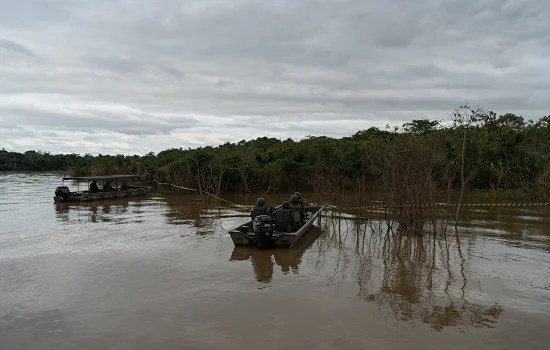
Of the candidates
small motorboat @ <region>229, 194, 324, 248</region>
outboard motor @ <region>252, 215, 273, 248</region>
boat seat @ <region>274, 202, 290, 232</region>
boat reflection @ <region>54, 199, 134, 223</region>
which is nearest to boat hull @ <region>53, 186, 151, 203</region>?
boat reflection @ <region>54, 199, 134, 223</region>

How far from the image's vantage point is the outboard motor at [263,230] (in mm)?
10070

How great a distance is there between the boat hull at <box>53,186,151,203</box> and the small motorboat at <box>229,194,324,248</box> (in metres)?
14.5

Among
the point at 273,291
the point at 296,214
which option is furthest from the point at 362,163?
the point at 273,291

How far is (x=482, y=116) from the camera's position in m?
24.4

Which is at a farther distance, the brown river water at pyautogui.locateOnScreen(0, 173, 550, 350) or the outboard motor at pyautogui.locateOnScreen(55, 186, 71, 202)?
the outboard motor at pyautogui.locateOnScreen(55, 186, 71, 202)

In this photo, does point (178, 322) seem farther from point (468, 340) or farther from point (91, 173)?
point (91, 173)

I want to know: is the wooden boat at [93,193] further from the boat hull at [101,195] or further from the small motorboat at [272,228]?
the small motorboat at [272,228]

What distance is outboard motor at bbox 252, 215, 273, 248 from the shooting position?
10070mm

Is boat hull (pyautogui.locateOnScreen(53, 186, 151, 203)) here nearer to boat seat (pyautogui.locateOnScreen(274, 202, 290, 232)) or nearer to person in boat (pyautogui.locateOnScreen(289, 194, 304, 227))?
person in boat (pyautogui.locateOnScreen(289, 194, 304, 227))

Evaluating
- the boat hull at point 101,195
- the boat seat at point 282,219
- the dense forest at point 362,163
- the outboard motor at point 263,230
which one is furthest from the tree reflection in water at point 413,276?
the boat hull at point 101,195

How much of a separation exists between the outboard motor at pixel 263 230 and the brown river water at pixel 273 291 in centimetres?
36

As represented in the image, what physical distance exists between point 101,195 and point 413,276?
66.1ft

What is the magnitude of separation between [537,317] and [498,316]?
56cm

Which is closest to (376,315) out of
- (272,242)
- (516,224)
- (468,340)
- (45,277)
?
(468,340)
